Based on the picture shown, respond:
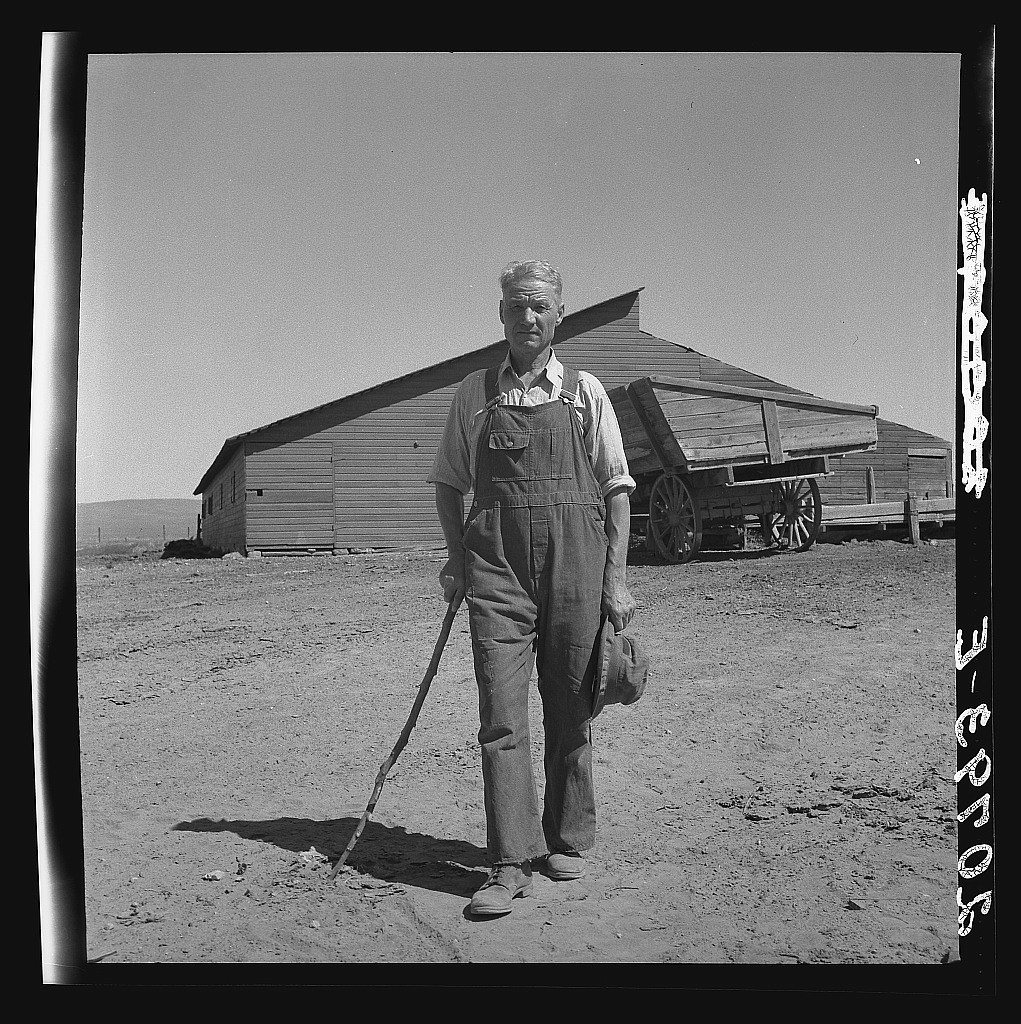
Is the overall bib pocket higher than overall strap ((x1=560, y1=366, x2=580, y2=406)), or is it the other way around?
overall strap ((x1=560, y1=366, x2=580, y2=406))

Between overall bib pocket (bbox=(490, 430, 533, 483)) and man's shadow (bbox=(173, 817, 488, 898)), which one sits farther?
man's shadow (bbox=(173, 817, 488, 898))

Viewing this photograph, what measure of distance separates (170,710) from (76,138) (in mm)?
2860

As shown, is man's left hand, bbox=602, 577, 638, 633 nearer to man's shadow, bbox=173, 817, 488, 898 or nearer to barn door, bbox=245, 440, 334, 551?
man's shadow, bbox=173, 817, 488, 898

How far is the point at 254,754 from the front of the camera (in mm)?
4363

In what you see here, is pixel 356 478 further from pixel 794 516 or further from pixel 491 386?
pixel 491 386

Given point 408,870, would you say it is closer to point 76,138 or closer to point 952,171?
point 76,138

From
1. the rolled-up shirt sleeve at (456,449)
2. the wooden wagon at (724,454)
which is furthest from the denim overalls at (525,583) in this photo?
the wooden wagon at (724,454)

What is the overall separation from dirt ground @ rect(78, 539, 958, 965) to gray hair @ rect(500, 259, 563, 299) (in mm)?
1951

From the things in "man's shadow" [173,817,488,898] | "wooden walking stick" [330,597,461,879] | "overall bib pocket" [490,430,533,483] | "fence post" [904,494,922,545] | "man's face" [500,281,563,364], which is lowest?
"man's shadow" [173,817,488,898]

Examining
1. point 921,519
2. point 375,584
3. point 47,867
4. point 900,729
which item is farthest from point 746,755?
point 921,519

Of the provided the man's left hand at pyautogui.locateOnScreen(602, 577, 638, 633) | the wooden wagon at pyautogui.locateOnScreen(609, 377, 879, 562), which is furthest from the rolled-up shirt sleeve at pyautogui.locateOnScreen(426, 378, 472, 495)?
the wooden wagon at pyautogui.locateOnScreen(609, 377, 879, 562)

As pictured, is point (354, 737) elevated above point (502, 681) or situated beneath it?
situated beneath

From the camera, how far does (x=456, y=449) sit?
3.20 meters

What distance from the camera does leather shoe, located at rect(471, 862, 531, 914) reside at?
293 centimetres
